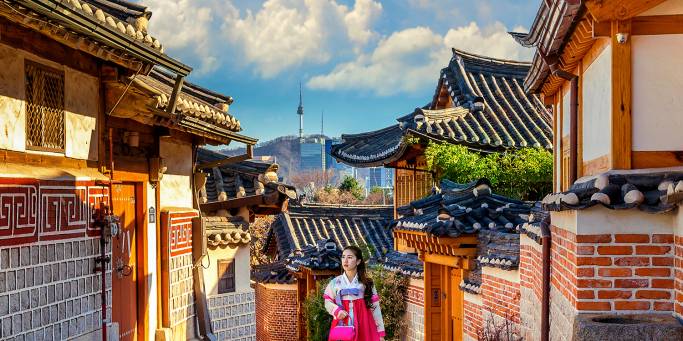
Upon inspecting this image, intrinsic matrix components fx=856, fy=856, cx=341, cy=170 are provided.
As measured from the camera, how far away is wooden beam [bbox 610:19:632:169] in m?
6.27

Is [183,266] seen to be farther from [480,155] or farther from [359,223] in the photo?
[359,223]

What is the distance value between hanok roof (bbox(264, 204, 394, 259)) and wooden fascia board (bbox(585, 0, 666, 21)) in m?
23.0

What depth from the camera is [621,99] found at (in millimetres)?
6309

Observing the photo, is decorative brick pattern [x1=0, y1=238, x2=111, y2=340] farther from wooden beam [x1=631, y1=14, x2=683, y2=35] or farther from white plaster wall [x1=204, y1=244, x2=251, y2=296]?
white plaster wall [x1=204, y1=244, x2=251, y2=296]

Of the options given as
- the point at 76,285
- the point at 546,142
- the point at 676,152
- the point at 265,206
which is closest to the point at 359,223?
the point at 546,142

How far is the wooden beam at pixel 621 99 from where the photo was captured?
6.27 metres

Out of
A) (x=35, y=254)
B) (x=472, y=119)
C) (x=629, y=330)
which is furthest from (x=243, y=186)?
(x=629, y=330)

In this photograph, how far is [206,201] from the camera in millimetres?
15391

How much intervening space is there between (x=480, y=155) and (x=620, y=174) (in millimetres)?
13622

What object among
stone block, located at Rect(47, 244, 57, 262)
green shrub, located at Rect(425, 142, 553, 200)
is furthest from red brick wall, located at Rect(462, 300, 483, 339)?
stone block, located at Rect(47, 244, 57, 262)

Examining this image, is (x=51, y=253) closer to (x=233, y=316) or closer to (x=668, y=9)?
(x=668, y=9)

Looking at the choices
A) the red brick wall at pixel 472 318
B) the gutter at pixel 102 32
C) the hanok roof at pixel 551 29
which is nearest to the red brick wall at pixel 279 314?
the red brick wall at pixel 472 318

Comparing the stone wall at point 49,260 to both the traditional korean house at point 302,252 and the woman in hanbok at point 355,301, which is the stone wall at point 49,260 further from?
the traditional korean house at point 302,252

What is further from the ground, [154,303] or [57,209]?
[57,209]
